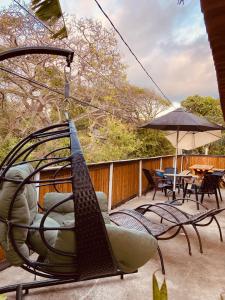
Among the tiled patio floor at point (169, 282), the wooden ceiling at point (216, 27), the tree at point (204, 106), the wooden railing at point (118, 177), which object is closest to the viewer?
the wooden ceiling at point (216, 27)

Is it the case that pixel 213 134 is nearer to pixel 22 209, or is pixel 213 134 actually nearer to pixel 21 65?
pixel 21 65

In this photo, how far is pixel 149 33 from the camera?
38.3 feet

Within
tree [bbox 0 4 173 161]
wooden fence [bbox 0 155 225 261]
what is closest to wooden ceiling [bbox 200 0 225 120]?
wooden fence [bbox 0 155 225 261]

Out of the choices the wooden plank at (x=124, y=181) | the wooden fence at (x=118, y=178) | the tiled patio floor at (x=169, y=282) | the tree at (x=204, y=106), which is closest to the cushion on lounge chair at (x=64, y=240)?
the tiled patio floor at (x=169, y=282)

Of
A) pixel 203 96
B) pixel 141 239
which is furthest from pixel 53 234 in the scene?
pixel 203 96

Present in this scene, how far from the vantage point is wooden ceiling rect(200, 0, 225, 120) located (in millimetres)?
1094

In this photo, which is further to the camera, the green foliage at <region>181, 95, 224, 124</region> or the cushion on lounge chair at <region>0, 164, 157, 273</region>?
the green foliage at <region>181, 95, 224, 124</region>

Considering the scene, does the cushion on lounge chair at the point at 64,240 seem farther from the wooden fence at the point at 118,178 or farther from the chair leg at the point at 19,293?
the wooden fence at the point at 118,178

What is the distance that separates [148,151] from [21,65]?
6988 millimetres

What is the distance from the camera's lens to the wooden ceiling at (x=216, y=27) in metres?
1.09

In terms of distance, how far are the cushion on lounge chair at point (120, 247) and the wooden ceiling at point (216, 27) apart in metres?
1.21

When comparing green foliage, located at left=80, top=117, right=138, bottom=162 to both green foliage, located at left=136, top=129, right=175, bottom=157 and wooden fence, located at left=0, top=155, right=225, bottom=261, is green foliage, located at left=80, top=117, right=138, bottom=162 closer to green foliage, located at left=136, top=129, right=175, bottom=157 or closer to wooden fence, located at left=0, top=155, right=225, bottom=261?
green foliage, located at left=136, top=129, right=175, bottom=157

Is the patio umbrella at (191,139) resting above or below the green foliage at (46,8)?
below

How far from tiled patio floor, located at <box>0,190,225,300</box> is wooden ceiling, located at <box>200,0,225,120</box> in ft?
6.96
